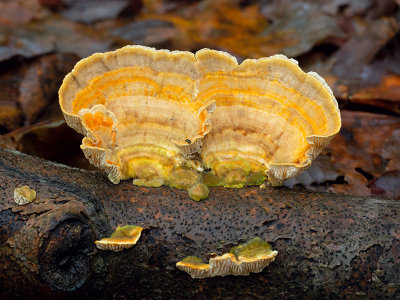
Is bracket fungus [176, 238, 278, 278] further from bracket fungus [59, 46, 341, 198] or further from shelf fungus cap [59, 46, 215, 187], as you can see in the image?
shelf fungus cap [59, 46, 215, 187]

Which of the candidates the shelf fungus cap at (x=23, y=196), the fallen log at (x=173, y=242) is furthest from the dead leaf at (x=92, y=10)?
the shelf fungus cap at (x=23, y=196)

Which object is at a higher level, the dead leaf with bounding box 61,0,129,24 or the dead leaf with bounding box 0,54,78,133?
the dead leaf with bounding box 61,0,129,24

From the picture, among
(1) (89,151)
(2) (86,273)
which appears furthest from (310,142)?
(2) (86,273)

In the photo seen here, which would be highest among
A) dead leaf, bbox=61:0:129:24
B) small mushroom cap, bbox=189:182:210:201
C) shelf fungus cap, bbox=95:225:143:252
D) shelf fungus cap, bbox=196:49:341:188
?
dead leaf, bbox=61:0:129:24

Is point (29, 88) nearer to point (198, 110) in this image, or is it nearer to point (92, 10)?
point (92, 10)

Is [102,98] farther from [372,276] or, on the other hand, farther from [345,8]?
[345,8]

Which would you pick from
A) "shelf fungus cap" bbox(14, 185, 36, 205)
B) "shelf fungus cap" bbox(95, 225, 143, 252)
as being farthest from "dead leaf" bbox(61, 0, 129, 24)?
"shelf fungus cap" bbox(95, 225, 143, 252)
